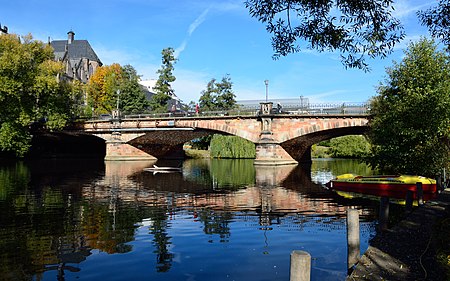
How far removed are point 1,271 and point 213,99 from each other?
2444 inches

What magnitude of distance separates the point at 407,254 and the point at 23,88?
4053 cm

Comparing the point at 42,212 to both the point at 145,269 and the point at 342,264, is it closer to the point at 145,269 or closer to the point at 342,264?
the point at 145,269

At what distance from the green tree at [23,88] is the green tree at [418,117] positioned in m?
33.1

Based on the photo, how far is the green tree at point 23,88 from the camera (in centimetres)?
3691

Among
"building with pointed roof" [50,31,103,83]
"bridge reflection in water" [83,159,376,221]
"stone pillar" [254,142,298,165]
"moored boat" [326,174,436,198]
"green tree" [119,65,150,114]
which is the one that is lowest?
"bridge reflection in water" [83,159,376,221]

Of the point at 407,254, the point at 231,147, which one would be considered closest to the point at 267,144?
the point at 231,147

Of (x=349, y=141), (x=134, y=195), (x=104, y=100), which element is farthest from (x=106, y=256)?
(x=104, y=100)

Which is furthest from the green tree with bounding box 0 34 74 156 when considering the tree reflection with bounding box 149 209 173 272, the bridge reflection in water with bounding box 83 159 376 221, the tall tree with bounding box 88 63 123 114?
the tree reflection with bounding box 149 209 173 272

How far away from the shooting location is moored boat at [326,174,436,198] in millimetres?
17656

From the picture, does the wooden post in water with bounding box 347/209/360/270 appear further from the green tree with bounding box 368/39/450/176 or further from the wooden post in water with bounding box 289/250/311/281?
the green tree with bounding box 368/39/450/176

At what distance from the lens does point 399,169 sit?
21375mm

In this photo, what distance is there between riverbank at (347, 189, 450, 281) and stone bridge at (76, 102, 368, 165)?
2772cm

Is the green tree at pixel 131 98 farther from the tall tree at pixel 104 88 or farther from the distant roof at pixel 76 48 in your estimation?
the distant roof at pixel 76 48

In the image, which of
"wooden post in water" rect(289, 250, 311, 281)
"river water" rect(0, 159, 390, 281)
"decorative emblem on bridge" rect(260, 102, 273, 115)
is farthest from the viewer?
"decorative emblem on bridge" rect(260, 102, 273, 115)
